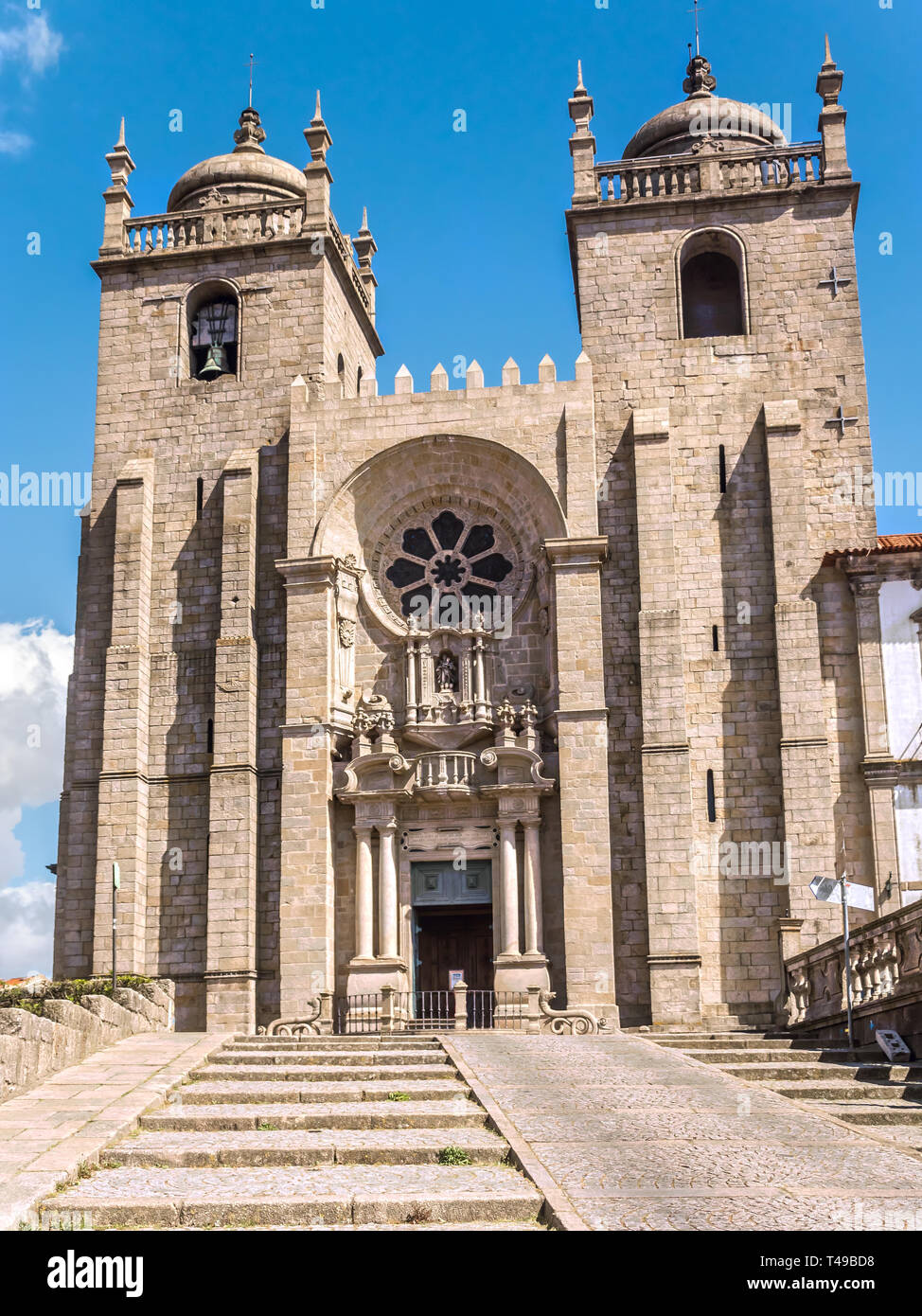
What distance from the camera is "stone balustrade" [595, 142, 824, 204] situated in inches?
1161

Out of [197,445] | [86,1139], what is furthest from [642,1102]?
[197,445]

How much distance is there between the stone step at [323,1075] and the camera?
16.9 m

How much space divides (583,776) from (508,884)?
2.29 metres

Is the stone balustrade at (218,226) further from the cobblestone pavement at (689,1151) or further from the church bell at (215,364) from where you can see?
the cobblestone pavement at (689,1151)

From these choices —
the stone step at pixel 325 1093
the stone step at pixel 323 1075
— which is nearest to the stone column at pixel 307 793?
the stone step at pixel 323 1075

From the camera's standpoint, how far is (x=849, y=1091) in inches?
608

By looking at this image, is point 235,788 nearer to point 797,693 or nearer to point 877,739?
point 797,693

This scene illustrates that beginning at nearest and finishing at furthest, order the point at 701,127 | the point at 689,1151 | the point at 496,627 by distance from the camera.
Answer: the point at 689,1151 < the point at 496,627 < the point at 701,127

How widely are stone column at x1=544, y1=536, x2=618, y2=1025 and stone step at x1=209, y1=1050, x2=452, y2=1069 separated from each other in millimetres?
6861

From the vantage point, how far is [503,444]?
1110 inches

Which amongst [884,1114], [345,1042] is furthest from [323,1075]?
[884,1114]

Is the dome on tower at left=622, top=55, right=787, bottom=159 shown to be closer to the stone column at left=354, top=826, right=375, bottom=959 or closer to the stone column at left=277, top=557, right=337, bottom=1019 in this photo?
the stone column at left=277, top=557, right=337, bottom=1019

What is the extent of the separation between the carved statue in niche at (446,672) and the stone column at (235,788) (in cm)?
337
